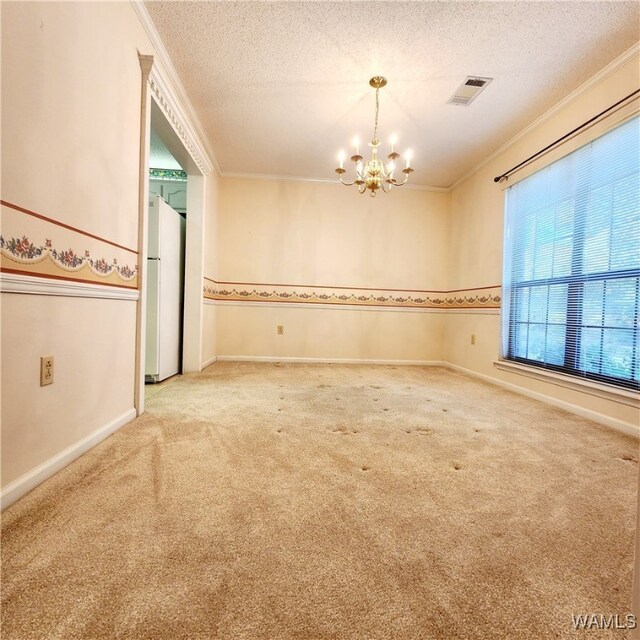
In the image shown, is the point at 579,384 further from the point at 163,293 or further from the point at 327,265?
the point at 163,293

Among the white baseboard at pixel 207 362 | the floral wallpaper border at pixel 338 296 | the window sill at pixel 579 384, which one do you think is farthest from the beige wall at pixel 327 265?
the window sill at pixel 579 384

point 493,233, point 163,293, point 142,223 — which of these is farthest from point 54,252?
point 493,233

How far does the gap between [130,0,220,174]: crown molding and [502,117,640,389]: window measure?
10.1 ft

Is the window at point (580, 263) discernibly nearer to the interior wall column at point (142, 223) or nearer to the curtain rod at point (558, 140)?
the curtain rod at point (558, 140)

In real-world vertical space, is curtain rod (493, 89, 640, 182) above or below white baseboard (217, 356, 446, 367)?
above

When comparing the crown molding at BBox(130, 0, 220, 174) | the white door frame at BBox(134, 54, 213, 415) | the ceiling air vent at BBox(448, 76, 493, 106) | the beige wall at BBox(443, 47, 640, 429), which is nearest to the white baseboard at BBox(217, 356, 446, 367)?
the beige wall at BBox(443, 47, 640, 429)

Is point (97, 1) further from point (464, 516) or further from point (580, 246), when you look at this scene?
point (580, 246)

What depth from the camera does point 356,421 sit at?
6.58 feet

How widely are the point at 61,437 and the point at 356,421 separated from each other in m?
1.47

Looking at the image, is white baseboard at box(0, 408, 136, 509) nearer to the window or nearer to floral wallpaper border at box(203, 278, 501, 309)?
floral wallpaper border at box(203, 278, 501, 309)

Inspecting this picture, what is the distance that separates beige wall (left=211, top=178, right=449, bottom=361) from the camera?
429 cm

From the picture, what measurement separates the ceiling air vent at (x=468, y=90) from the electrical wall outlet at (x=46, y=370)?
10.0 ft

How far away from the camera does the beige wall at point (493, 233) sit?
2.17m

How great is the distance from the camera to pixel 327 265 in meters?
4.38
